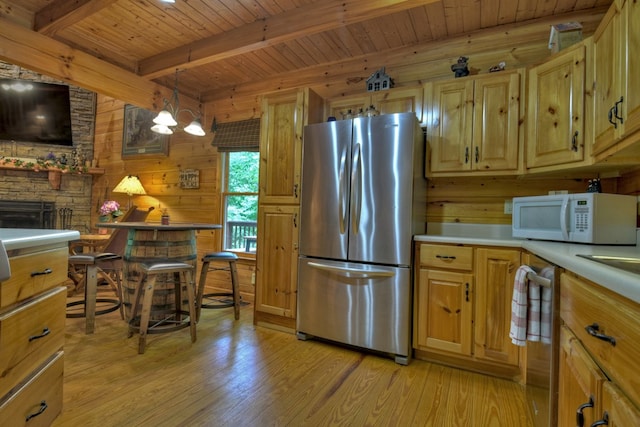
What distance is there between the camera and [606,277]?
0.71 meters

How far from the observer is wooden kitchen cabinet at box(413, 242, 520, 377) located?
196 centimetres

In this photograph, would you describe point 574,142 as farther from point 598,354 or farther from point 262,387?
point 262,387

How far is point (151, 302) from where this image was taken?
2.26 metres

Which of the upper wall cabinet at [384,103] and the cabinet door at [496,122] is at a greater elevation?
the upper wall cabinet at [384,103]

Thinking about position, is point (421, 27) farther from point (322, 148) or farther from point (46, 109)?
point (46, 109)

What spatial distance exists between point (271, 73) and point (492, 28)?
7.28 ft

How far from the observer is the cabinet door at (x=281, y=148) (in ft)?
8.91

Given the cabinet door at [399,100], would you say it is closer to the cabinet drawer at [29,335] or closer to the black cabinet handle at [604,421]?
the black cabinet handle at [604,421]

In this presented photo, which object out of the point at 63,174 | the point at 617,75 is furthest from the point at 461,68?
the point at 63,174

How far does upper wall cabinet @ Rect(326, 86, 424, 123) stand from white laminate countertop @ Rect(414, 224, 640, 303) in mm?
969

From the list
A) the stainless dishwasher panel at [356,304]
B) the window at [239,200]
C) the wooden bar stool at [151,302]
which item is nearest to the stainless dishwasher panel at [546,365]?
the stainless dishwasher panel at [356,304]

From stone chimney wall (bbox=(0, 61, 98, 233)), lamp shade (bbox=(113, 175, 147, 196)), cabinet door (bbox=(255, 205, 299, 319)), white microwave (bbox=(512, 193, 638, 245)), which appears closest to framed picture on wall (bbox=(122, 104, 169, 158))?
lamp shade (bbox=(113, 175, 147, 196))

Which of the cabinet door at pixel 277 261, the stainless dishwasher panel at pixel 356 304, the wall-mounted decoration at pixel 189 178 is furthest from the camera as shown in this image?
the wall-mounted decoration at pixel 189 178

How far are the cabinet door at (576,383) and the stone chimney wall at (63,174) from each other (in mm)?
6264
